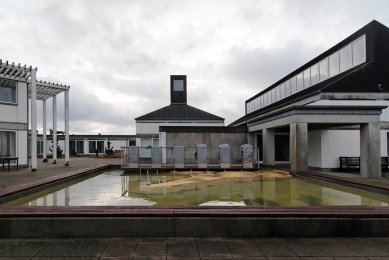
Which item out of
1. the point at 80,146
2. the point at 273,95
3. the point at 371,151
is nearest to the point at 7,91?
the point at 371,151

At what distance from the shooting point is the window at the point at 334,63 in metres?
27.5

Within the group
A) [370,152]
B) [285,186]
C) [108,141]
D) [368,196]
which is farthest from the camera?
[108,141]

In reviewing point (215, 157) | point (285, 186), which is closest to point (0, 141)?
point (215, 157)

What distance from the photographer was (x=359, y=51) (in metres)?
25.5

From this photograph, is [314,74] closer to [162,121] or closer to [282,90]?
[282,90]

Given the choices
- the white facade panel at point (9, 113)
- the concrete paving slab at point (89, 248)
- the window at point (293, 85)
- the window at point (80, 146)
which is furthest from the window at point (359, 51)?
the window at point (80, 146)

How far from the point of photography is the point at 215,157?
965 inches

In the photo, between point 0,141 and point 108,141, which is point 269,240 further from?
point 108,141

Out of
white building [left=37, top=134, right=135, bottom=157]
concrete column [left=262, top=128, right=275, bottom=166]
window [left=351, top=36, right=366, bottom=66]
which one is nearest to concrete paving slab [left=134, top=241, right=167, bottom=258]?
concrete column [left=262, top=128, right=275, bottom=166]

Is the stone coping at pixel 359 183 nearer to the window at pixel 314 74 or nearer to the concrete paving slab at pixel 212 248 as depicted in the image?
the concrete paving slab at pixel 212 248

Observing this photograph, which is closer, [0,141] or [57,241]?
[57,241]

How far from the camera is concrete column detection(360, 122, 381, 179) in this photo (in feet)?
52.8

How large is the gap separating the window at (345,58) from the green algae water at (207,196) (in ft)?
53.7

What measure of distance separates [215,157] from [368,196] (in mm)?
14378
